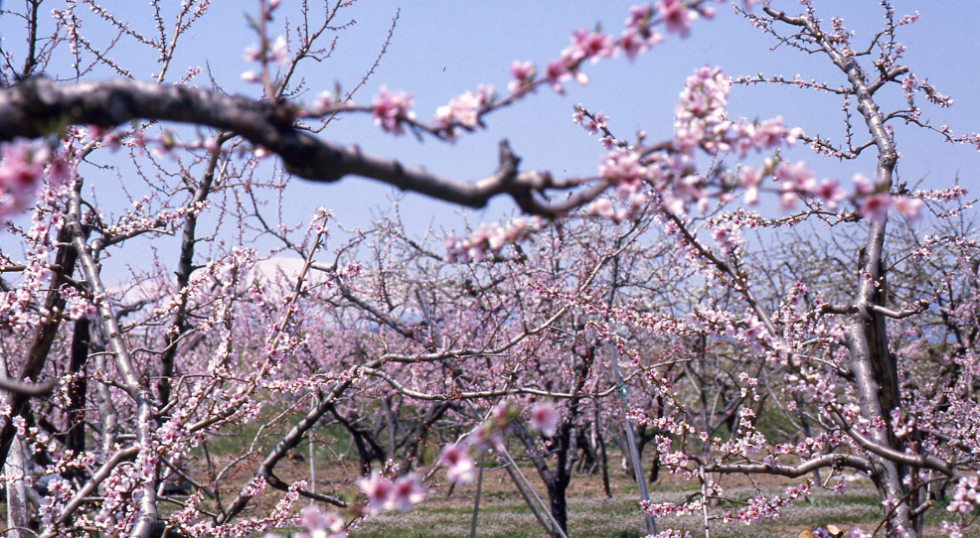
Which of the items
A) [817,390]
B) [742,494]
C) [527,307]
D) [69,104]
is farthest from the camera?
[742,494]

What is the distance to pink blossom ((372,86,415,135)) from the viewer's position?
1.54m

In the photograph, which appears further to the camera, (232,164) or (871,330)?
(232,164)

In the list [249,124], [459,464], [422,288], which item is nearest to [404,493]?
[459,464]

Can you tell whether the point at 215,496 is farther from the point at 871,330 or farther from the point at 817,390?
the point at 871,330

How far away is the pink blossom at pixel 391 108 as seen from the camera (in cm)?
154

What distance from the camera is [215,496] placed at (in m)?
5.48

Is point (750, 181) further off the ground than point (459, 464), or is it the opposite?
point (750, 181)

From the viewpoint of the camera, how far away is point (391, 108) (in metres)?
1.54

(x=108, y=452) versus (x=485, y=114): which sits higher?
(x=485, y=114)

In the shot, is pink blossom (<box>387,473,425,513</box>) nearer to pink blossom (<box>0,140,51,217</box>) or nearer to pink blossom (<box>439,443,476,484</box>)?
pink blossom (<box>439,443,476,484</box>)

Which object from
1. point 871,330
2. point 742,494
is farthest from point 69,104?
point 742,494

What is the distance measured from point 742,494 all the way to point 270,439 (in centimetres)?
1133

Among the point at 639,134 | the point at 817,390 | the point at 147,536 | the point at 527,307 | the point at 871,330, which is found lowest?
the point at 147,536

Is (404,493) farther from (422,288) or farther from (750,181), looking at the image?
(422,288)
